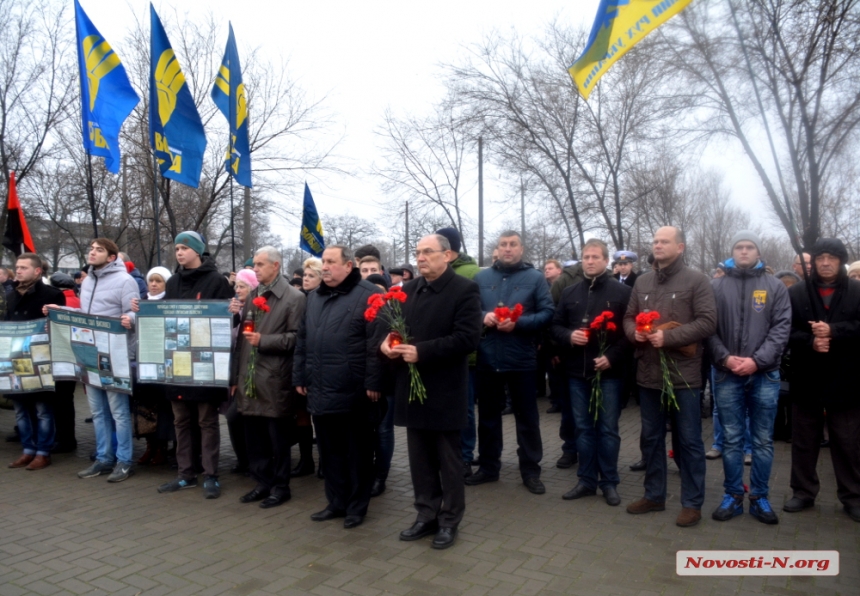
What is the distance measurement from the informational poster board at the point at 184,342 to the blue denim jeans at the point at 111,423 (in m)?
0.54

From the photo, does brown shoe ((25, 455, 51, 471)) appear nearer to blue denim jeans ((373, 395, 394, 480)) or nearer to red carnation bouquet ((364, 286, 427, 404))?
blue denim jeans ((373, 395, 394, 480))

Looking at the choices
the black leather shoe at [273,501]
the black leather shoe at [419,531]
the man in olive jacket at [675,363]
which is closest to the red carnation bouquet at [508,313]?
the man in olive jacket at [675,363]

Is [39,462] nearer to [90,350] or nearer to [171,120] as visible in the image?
[90,350]

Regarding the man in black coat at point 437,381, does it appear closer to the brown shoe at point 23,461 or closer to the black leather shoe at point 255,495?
the black leather shoe at point 255,495

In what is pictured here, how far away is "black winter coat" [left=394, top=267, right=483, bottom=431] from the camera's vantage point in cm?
467

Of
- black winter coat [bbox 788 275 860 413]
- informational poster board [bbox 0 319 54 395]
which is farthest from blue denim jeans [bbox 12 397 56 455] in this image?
black winter coat [bbox 788 275 860 413]

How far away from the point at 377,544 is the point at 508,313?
2.12 m

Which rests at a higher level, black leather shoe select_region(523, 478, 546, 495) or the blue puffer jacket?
the blue puffer jacket

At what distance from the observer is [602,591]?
391 cm

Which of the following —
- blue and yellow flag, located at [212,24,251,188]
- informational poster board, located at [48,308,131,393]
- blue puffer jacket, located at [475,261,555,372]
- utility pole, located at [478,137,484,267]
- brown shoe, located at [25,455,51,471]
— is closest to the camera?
blue puffer jacket, located at [475,261,555,372]

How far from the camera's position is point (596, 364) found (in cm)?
545

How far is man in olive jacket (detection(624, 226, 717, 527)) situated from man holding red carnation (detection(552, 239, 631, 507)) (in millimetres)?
243

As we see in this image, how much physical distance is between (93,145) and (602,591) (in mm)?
7623

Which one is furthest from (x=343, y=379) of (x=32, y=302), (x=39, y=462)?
(x=32, y=302)
